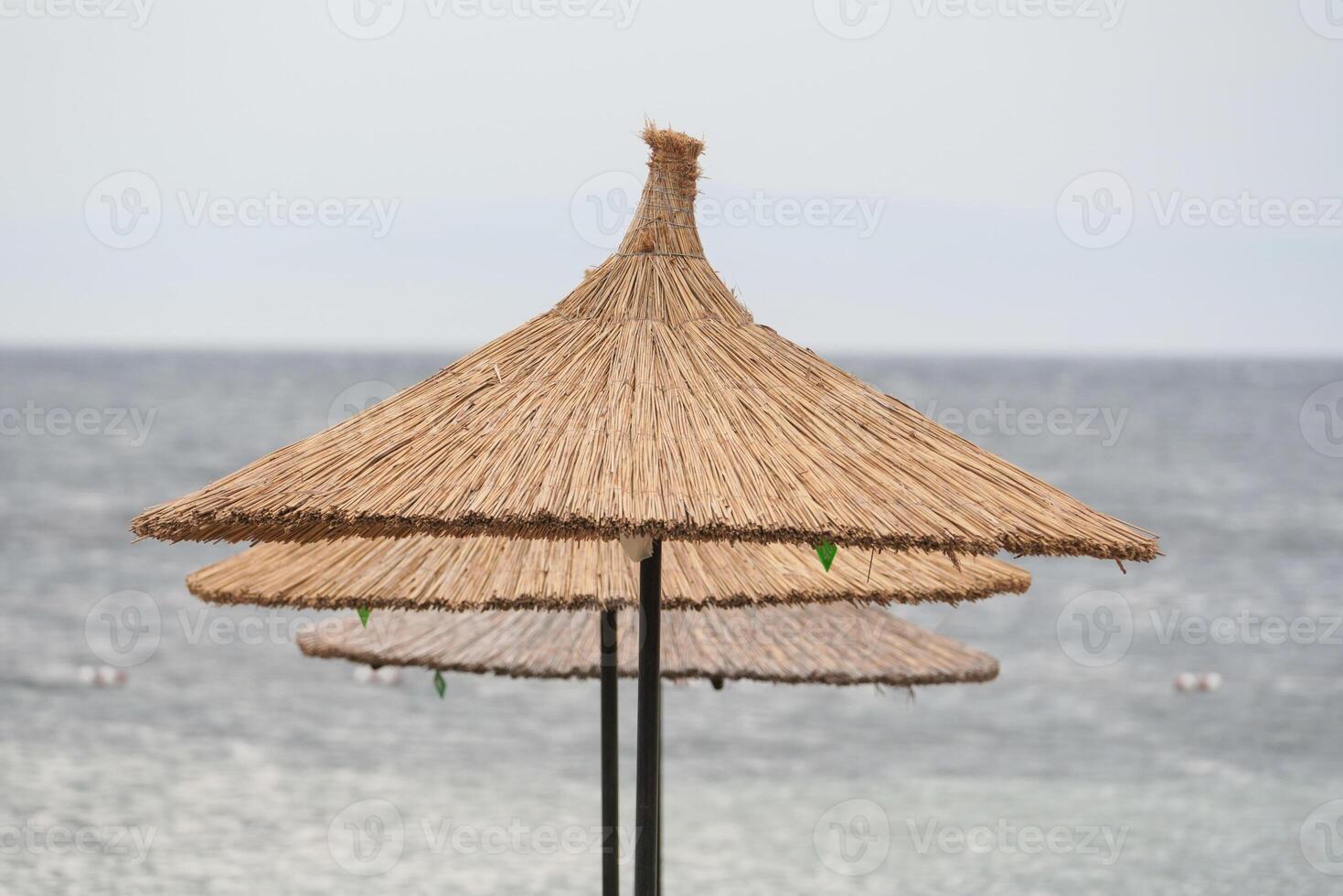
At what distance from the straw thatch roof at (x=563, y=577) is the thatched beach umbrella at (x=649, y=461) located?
343 mm

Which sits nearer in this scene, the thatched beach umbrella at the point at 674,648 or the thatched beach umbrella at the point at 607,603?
the thatched beach umbrella at the point at 607,603

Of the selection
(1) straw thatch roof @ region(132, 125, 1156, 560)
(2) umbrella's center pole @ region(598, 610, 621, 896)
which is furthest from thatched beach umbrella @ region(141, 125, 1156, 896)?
(2) umbrella's center pole @ region(598, 610, 621, 896)

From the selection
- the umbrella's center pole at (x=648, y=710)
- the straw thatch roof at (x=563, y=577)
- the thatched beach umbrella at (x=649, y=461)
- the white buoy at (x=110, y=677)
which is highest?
the thatched beach umbrella at (x=649, y=461)

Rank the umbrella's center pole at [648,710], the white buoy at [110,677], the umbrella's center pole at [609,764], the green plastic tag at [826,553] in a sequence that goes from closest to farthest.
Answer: the green plastic tag at [826,553] → the umbrella's center pole at [648,710] → the umbrella's center pole at [609,764] → the white buoy at [110,677]

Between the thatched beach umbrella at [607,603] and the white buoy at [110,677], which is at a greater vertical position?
the thatched beach umbrella at [607,603]

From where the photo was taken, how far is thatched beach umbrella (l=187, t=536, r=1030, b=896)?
3967 millimetres

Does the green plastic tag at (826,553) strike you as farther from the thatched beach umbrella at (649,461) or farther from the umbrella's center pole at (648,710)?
the umbrella's center pole at (648,710)

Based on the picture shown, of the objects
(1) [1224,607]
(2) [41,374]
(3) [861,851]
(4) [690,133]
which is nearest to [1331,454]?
(1) [1224,607]

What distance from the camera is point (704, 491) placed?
10.0 ft

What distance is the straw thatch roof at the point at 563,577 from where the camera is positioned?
3.92m

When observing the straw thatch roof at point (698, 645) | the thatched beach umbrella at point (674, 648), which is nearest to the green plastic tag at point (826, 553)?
the thatched beach umbrella at point (674, 648)

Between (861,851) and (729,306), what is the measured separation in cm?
895

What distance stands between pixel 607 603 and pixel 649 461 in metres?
0.88

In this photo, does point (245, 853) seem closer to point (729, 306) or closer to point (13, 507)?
point (729, 306)
